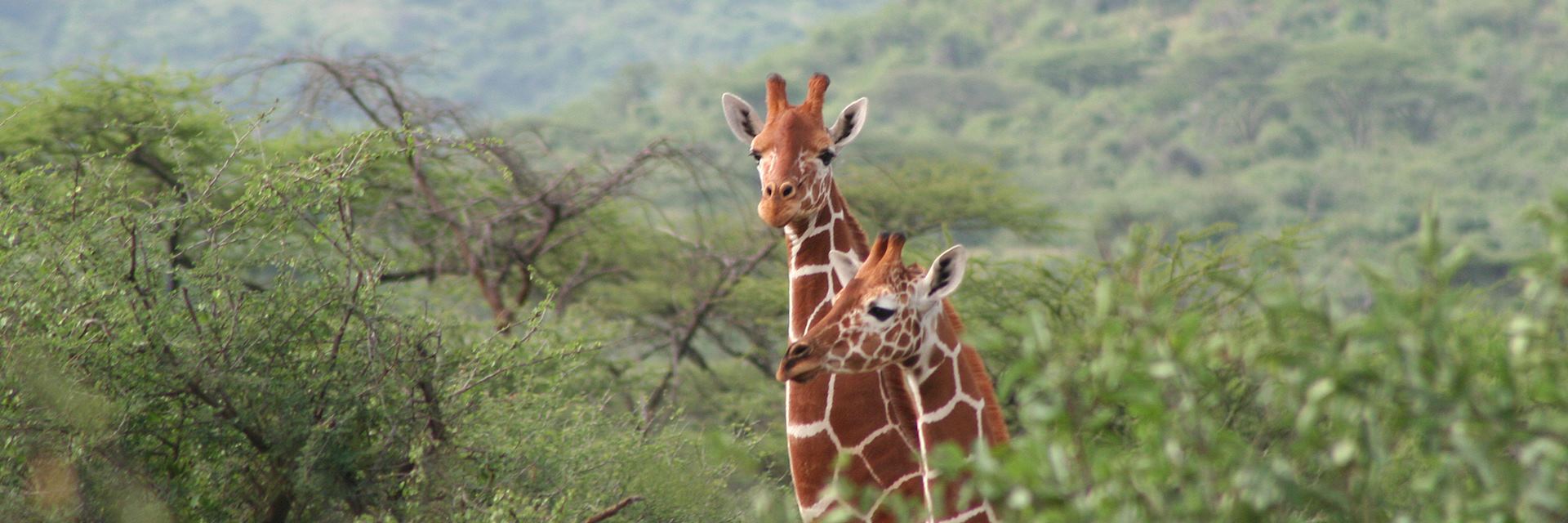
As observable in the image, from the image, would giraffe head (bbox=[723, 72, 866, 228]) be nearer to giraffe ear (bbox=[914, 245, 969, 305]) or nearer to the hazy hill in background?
giraffe ear (bbox=[914, 245, 969, 305])

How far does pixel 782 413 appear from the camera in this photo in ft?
42.6

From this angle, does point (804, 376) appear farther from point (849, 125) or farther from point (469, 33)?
point (469, 33)

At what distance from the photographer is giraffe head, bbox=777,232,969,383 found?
4633mm

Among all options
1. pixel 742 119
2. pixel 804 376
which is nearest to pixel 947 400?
pixel 804 376

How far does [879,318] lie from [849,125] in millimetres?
1564

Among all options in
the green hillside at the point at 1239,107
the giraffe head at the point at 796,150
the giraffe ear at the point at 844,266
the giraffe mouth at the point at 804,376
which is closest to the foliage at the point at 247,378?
the giraffe head at the point at 796,150

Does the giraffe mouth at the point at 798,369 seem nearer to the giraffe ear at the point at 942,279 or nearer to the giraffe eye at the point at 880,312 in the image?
the giraffe eye at the point at 880,312

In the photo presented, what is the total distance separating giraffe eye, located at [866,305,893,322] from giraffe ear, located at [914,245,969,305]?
5.0 inches

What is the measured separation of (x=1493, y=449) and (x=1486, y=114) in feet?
183

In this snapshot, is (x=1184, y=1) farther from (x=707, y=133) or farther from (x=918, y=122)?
(x=707, y=133)

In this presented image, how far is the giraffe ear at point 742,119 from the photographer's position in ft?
20.5

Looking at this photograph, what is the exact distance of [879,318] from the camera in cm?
466

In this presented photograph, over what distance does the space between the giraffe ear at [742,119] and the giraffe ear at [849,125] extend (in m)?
0.32

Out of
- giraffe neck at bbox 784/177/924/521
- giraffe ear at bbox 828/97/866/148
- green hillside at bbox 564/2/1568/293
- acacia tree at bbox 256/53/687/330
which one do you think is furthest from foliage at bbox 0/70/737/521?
green hillside at bbox 564/2/1568/293
